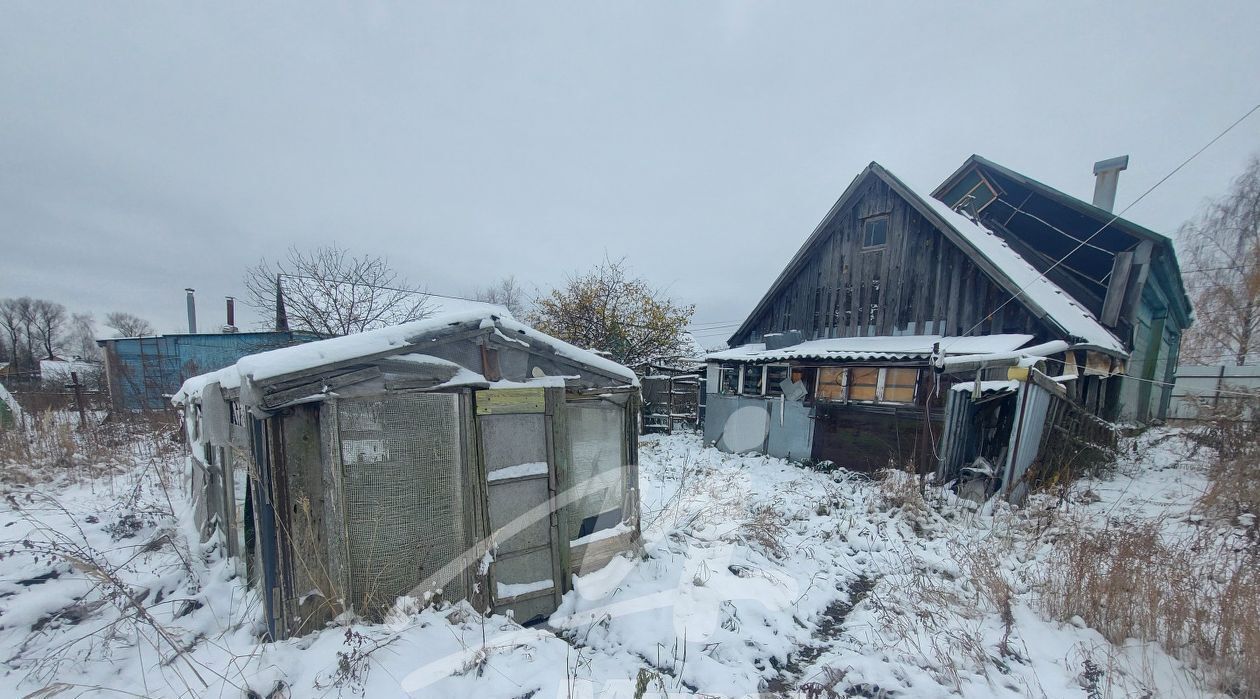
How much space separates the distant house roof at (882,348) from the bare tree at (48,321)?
72.1 metres

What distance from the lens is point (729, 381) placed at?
1117 cm

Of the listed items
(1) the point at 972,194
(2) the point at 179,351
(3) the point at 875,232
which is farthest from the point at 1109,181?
(2) the point at 179,351

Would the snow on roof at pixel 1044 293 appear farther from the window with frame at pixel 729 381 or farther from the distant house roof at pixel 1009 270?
the window with frame at pixel 729 381

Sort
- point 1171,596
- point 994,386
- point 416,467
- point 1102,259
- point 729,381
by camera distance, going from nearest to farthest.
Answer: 1. point 1171,596
2. point 416,467
3. point 994,386
4. point 1102,259
5. point 729,381

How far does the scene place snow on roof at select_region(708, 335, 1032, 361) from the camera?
734cm

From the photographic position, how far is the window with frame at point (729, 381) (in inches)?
430

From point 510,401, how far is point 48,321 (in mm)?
74527

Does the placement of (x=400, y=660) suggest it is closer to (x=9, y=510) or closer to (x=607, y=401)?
(x=607, y=401)

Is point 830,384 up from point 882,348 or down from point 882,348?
down

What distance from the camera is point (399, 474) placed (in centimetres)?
338

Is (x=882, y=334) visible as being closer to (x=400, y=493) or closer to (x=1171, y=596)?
(x=1171, y=596)

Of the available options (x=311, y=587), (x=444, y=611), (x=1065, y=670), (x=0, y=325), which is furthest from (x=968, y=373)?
(x=0, y=325)

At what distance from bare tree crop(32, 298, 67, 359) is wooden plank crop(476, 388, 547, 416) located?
7132cm

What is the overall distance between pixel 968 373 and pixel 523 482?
7539 millimetres
